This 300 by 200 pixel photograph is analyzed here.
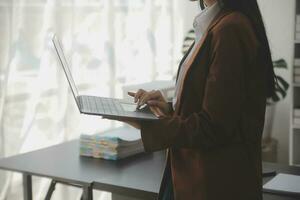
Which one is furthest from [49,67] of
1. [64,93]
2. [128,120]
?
[128,120]

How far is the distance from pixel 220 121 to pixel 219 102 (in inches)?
1.8

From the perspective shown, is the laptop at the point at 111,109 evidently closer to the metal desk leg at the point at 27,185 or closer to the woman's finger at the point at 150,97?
the woman's finger at the point at 150,97

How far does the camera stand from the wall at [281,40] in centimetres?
425

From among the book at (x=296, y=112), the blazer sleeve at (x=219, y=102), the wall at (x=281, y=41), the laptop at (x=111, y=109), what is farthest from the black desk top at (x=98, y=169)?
the wall at (x=281, y=41)

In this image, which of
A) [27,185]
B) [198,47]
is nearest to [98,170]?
[27,185]

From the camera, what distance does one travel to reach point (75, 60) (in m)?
3.18

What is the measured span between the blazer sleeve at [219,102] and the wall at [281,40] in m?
3.13

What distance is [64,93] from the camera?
10.1 ft

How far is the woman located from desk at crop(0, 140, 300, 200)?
417 mm

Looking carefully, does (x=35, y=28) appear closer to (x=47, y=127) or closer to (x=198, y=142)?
(x=47, y=127)

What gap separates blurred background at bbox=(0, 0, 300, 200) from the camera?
2.75m

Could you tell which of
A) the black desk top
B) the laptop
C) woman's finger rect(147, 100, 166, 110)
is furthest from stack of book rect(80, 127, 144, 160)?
woman's finger rect(147, 100, 166, 110)

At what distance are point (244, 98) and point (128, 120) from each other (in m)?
0.31

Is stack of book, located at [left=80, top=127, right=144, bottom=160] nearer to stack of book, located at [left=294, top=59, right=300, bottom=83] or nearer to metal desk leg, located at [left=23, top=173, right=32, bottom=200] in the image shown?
metal desk leg, located at [left=23, top=173, right=32, bottom=200]
